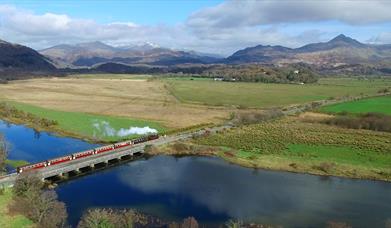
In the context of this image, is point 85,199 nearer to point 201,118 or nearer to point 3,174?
point 3,174

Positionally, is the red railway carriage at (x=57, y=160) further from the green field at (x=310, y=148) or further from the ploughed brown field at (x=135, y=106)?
the ploughed brown field at (x=135, y=106)

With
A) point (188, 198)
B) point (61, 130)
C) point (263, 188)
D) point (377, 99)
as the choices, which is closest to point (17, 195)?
point (188, 198)

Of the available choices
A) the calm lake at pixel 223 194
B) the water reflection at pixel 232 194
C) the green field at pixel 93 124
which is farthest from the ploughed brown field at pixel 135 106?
the water reflection at pixel 232 194

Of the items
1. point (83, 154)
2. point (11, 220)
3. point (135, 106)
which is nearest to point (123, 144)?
point (83, 154)

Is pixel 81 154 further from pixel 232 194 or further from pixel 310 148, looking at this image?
pixel 310 148

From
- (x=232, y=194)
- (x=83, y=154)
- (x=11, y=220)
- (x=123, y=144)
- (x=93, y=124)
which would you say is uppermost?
(x=93, y=124)

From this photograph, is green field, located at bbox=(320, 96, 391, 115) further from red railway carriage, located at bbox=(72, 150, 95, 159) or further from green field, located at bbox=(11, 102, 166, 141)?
red railway carriage, located at bbox=(72, 150, 95, 159)

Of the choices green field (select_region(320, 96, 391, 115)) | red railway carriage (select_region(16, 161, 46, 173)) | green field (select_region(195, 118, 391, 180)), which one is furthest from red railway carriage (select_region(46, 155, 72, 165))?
green field (select_region(320, 96, 391, 115))
